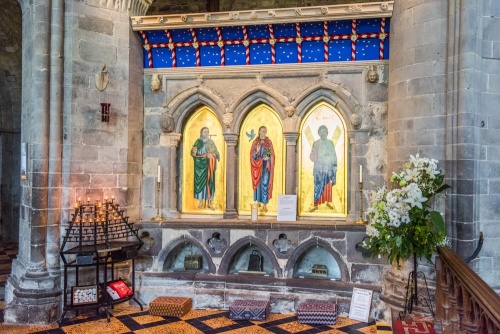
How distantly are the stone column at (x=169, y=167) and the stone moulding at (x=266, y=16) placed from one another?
5.18 feet

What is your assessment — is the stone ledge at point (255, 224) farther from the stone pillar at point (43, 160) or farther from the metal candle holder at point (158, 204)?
the stone pillar at point (43, 160)

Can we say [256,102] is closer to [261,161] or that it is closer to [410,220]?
[261,161]

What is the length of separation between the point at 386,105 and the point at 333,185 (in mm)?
1318

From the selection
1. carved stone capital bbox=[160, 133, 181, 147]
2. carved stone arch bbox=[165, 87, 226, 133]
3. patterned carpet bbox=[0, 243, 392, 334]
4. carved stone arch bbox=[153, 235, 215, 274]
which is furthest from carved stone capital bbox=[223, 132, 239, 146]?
patterned carpet bbox=[0, 243, 392, 334]

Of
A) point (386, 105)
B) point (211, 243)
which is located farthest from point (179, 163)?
point (386, 105)

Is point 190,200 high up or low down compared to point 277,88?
down

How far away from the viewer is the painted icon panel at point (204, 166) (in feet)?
22.9

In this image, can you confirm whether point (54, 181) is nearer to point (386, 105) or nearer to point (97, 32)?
point (97, 32)

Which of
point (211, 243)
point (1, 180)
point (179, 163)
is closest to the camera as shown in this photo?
point (211, 243)

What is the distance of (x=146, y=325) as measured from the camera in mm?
5609

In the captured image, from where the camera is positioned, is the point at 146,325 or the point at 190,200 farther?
the point at 190,200

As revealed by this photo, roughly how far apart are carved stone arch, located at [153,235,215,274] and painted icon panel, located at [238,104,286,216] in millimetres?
810

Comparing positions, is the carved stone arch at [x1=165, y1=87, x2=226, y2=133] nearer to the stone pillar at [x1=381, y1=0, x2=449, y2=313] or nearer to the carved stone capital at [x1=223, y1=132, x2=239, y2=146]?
the carved stone capital at [x1=223, y1=132, x2=239, y2=146]

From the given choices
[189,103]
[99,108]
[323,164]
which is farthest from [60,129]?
[323,164]
